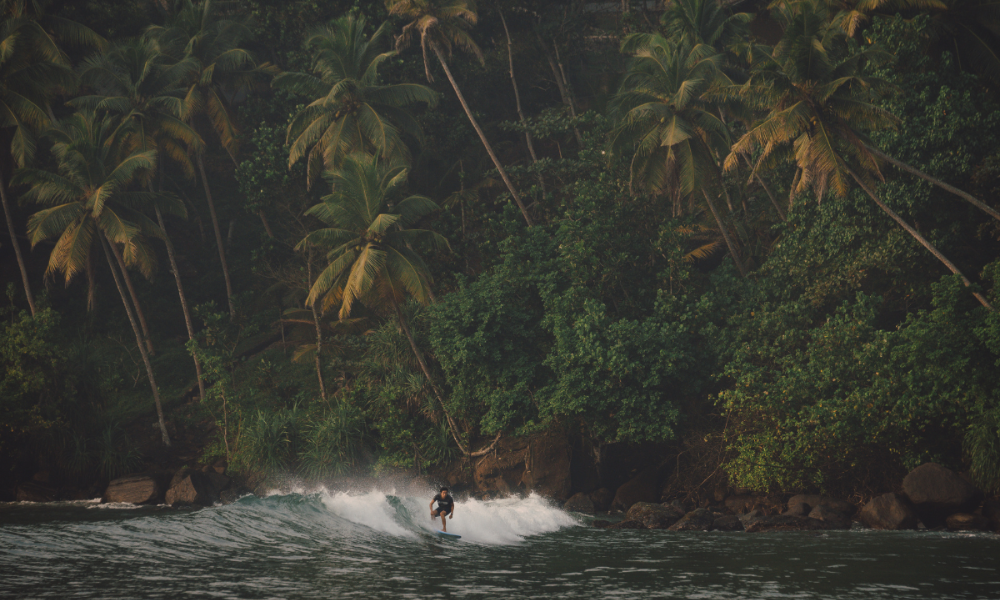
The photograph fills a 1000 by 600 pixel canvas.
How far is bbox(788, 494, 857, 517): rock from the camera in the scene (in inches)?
861

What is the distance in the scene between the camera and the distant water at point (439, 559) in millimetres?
12898

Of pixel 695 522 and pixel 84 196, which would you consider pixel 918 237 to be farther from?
pixel 84 196

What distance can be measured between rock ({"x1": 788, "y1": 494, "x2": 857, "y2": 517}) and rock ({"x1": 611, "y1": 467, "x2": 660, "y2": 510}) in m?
4.96

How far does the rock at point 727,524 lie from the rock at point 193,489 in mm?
17348

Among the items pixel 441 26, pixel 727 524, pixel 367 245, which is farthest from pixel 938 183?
pixel 441 26

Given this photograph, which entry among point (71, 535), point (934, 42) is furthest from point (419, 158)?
point (71, 535)

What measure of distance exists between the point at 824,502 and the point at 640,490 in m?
6.37

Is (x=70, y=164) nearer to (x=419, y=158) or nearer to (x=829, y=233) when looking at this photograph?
(x=419, y=158)

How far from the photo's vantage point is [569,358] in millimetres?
25562

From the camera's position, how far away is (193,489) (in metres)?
27.6

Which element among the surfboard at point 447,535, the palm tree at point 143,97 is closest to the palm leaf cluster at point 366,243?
the palm tree at point 143,97

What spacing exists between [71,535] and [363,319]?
1776 cm

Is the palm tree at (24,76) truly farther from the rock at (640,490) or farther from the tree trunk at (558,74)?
the rock at (640,490)

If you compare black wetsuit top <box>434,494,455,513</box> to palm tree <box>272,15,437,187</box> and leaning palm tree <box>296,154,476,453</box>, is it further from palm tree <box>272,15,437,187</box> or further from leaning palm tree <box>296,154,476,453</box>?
palm tree <box>272,15,437,187</box>
